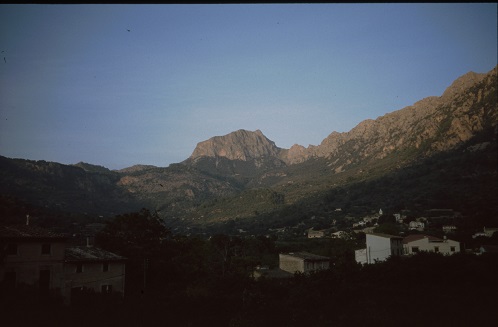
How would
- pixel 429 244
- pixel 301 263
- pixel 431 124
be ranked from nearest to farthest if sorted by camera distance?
pixel 301 263
pixel 429 244
pixel 431 124

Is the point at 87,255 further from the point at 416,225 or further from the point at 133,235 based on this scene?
the point at 416,225

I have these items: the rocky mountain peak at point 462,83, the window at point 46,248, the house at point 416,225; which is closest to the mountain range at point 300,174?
the rocky mountain peak at point 462,83

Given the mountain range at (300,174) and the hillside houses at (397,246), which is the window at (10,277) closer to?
the hillside houses at (397,246)

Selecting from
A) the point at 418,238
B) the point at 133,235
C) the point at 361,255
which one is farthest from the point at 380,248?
the point at 133,235

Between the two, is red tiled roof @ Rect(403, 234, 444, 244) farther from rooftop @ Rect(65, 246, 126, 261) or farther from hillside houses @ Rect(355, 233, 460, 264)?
rooftop @ Rect(65, 246, 126, 261)

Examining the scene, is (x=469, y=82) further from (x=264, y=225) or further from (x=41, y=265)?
(x=41, y=265)

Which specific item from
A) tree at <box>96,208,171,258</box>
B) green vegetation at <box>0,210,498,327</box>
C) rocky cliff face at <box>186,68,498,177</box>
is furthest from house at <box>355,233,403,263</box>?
rocky cliff face at <box>186,68,498,177</box>

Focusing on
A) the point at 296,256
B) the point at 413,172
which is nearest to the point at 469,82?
the point at 413,172
